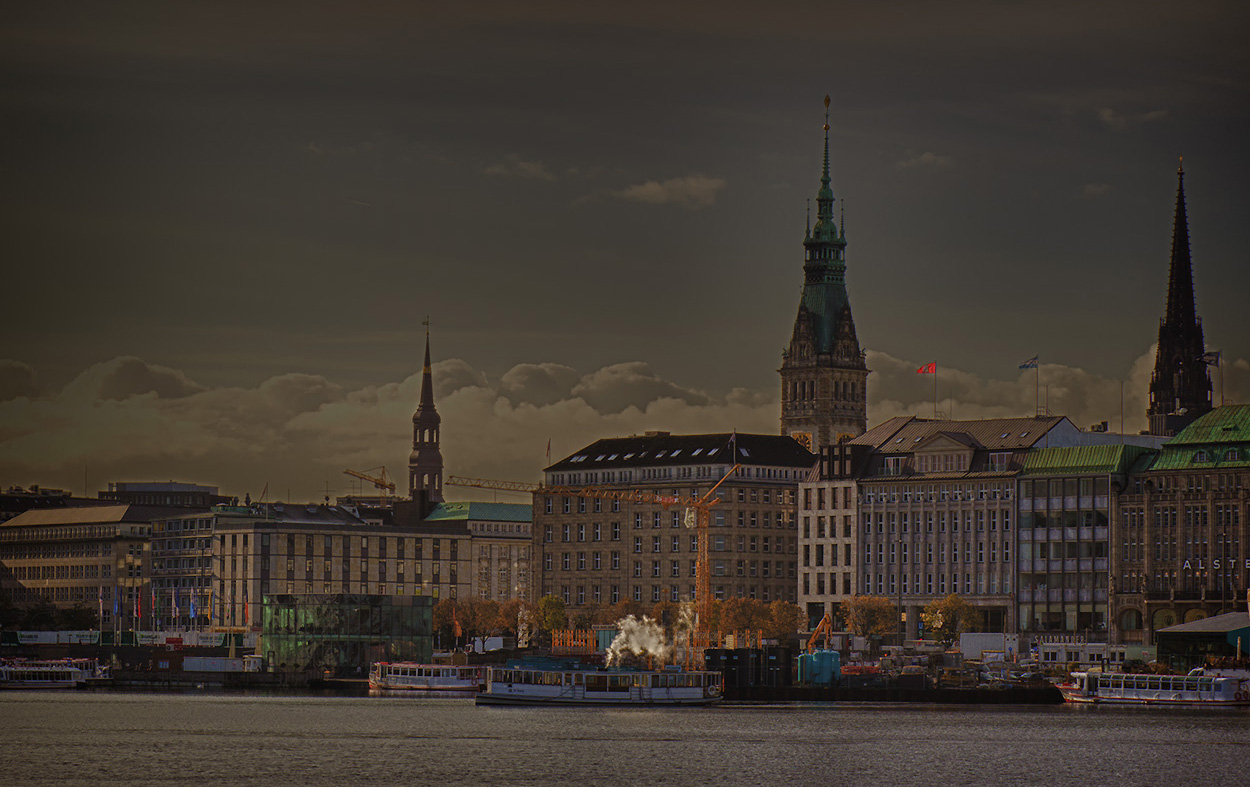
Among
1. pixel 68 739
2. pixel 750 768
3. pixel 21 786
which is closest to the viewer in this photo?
pixel 21 786

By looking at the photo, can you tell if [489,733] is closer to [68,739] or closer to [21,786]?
[68,739]

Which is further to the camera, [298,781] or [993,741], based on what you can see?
[993,741]

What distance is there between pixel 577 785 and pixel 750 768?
557 inches

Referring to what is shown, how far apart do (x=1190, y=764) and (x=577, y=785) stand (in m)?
39.5

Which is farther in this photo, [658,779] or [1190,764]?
[1190,764]

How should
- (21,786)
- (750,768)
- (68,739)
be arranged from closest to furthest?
(21,786) < (750,768) < (68,739)

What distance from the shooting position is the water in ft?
499

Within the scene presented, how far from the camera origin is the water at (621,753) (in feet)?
499

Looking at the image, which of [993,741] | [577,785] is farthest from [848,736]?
[577,785]

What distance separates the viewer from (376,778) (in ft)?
495

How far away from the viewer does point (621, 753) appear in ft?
555

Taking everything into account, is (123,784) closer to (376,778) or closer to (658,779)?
(376,778)

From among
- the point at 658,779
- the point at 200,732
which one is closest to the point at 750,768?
the point at 658,779

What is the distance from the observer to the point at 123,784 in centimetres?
14675
